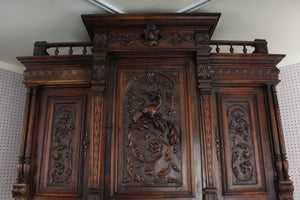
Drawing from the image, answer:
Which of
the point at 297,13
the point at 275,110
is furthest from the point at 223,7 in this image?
the point at 275,110

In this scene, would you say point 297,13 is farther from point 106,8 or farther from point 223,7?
point 106,8

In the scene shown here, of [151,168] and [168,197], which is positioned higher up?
[151,168]

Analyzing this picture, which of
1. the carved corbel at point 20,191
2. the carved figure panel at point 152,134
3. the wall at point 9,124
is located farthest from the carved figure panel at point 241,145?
the wall at point 9,124

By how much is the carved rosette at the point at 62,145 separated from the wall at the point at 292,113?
2521 mm

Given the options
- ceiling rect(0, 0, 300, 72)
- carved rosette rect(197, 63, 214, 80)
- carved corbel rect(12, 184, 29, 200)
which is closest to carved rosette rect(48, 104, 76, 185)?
carved corbel rect(12, 184, 29, 200)

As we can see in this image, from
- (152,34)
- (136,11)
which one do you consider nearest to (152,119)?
(152,34)

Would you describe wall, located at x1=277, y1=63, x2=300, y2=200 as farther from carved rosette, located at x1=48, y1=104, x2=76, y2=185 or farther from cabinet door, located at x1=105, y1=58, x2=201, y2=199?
carved rosette, located at x1=48, y1=104, x2=76, y2=185

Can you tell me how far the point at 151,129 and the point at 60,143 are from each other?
832mm

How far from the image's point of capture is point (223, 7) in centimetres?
224

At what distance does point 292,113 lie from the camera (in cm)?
300

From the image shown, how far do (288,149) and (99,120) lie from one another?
7.64 ft

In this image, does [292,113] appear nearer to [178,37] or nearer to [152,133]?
[178,37]

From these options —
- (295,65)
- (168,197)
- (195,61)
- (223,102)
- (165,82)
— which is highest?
(295,65)

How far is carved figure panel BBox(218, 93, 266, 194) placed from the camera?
80.0 inches
